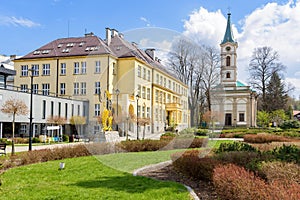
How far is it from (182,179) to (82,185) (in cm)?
300

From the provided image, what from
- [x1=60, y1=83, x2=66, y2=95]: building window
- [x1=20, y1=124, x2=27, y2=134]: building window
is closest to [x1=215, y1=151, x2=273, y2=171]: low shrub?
[x1=60, y1=83, x2=66, y2=95]: building window

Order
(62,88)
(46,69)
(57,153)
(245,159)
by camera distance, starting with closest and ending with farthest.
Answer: (245,159), (57,153), (62,88), (46,69)

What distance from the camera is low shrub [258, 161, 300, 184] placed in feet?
22.9

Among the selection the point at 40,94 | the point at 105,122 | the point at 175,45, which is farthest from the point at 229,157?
the point at 40,94

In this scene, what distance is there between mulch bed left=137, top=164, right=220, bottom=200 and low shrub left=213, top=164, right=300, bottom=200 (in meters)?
0.60

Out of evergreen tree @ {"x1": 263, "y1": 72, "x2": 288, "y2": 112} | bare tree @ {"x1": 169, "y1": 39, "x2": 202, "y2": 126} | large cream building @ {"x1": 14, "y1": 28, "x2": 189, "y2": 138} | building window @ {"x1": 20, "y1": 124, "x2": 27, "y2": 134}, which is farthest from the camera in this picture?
evergreen tree @ {"x1": 263, "y1": 72, "x2": 288, "y2": 112}

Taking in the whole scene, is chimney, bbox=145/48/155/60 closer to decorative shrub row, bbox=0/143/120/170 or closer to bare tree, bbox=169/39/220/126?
bare tree, bbox=169/39/220/126

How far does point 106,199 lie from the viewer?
7156 millimetres

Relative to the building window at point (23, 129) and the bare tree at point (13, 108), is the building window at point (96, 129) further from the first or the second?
the building window at point (23, 129)

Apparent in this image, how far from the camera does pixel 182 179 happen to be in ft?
32.1

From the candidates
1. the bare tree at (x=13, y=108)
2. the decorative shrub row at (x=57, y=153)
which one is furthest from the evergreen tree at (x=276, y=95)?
the decorative shrub row at (x=57, y=153)

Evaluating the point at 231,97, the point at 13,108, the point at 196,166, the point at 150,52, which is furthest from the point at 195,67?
the point at 13,108

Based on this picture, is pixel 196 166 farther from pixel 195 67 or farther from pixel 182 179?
pixel 195 67

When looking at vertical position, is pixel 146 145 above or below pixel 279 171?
below
